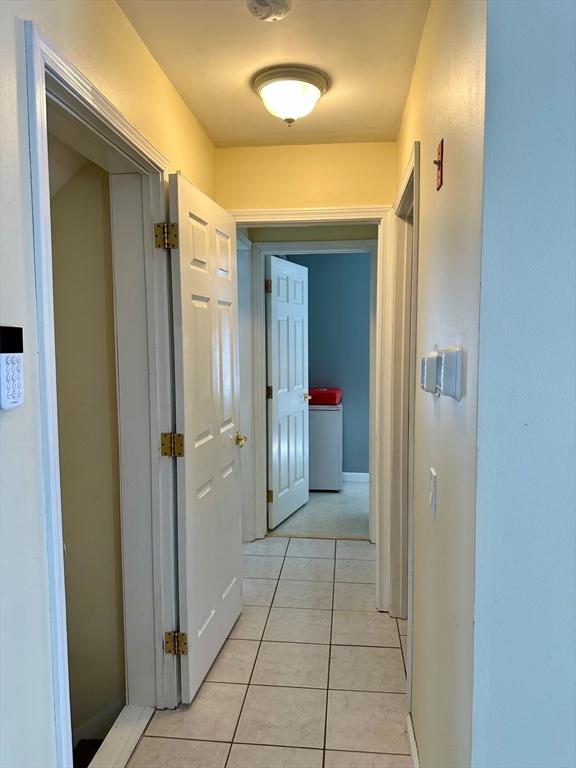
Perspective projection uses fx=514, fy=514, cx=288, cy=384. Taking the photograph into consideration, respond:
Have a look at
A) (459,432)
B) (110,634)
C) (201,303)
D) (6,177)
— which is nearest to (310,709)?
(110,634)

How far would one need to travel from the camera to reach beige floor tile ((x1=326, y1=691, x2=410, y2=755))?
6.05ft

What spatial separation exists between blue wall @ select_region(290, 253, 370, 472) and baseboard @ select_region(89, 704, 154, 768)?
136 inches

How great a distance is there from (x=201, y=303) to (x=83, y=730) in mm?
1860

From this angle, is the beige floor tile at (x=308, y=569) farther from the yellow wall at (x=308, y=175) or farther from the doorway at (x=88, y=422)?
the yellow wall at (x=308, y=175)

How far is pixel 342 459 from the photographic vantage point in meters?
5.13

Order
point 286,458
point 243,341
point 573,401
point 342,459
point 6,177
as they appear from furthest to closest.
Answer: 1. point 342,459
2. point 286,458
3. point 243,341
4. point 6,177
5. point 573,401

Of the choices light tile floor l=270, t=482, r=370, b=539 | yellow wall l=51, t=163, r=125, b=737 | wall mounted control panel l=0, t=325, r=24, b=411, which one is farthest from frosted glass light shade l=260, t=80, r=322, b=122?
light tile floor l=270, t=482, r=370, b=539

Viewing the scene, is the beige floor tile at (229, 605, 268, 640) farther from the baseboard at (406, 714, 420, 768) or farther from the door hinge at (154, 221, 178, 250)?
the door hinge at (154, 221, 178, 250)

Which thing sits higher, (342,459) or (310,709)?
(342,459)

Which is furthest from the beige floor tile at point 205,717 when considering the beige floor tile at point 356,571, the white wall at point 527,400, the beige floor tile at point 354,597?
the white wall at point 527,400

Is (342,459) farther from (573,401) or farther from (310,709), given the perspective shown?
(573,401)

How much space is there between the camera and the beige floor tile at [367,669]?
2.17 metres

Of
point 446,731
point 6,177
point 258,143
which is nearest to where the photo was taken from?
point 6,177

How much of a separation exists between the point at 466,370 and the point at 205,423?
138 centimetres
